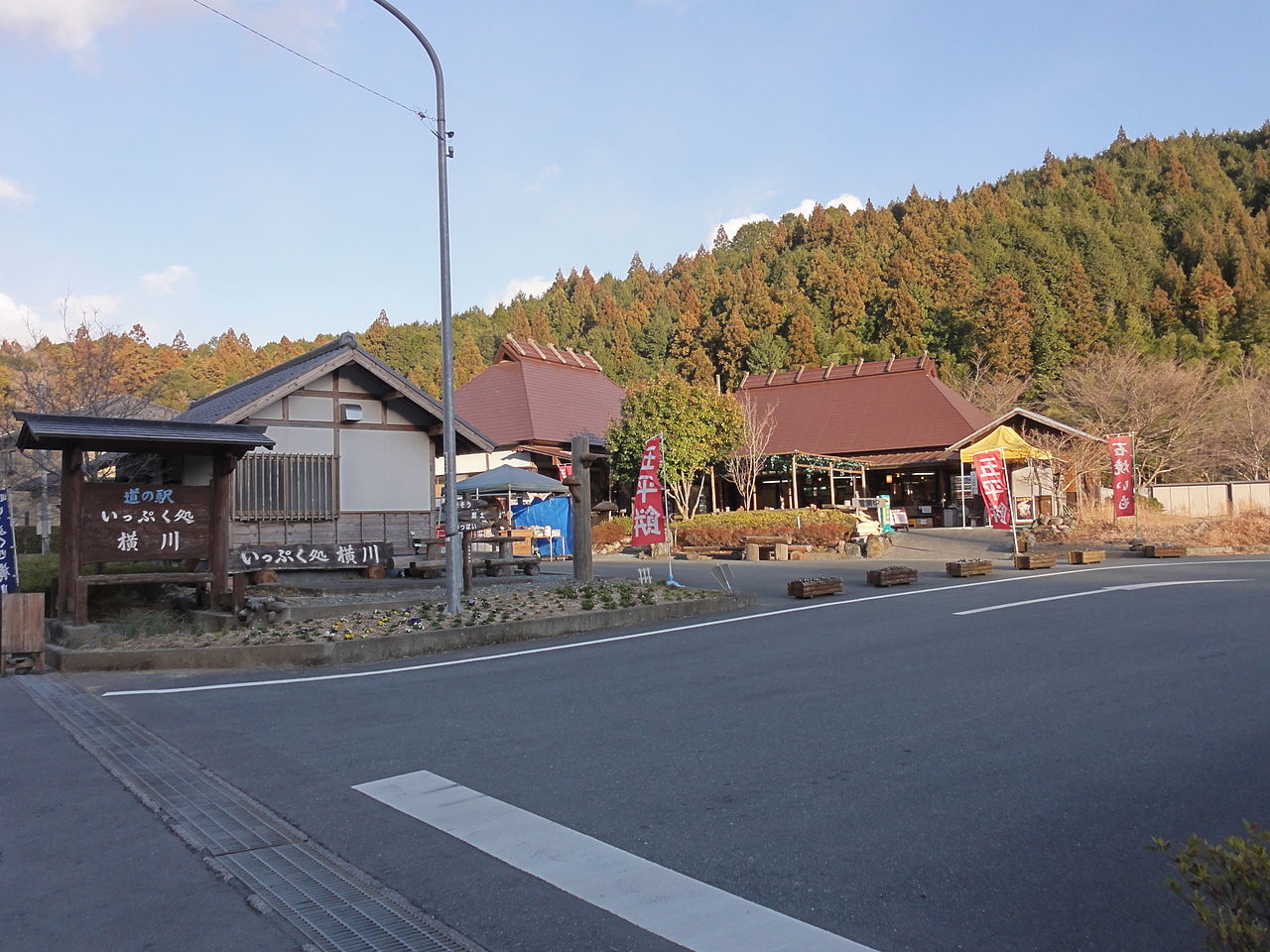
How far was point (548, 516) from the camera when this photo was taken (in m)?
25.6

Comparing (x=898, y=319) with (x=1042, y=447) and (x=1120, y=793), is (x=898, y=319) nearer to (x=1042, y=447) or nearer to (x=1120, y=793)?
(x=1042, y=447)

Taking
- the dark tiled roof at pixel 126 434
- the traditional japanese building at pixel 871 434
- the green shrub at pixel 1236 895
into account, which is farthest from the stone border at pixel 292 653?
the traditional japanese building at pixel 871 434

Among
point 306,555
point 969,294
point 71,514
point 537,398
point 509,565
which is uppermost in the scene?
point 969,294

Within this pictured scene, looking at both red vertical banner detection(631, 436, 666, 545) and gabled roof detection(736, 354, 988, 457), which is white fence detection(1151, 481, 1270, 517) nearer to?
gabled roof detection(736, 354, 988, 457)

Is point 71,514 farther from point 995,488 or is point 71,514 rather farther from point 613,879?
point 995,488

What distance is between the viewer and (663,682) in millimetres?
7727

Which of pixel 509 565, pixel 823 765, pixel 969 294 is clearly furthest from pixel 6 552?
pixel 969 294

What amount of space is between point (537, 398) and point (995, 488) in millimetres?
20238

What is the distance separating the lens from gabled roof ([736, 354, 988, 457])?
1369 inches

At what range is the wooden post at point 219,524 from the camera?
1130 centimetres

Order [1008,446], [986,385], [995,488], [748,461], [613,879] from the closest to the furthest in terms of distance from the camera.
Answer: [613,879] < [995,488] < [1008,446] < [748,461] < [986,385]

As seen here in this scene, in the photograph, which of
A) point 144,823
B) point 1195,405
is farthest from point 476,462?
point 144,823

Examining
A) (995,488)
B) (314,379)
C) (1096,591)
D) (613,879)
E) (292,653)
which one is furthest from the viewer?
(995,488)

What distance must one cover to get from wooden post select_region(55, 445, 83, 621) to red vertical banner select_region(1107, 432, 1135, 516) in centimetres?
2196
